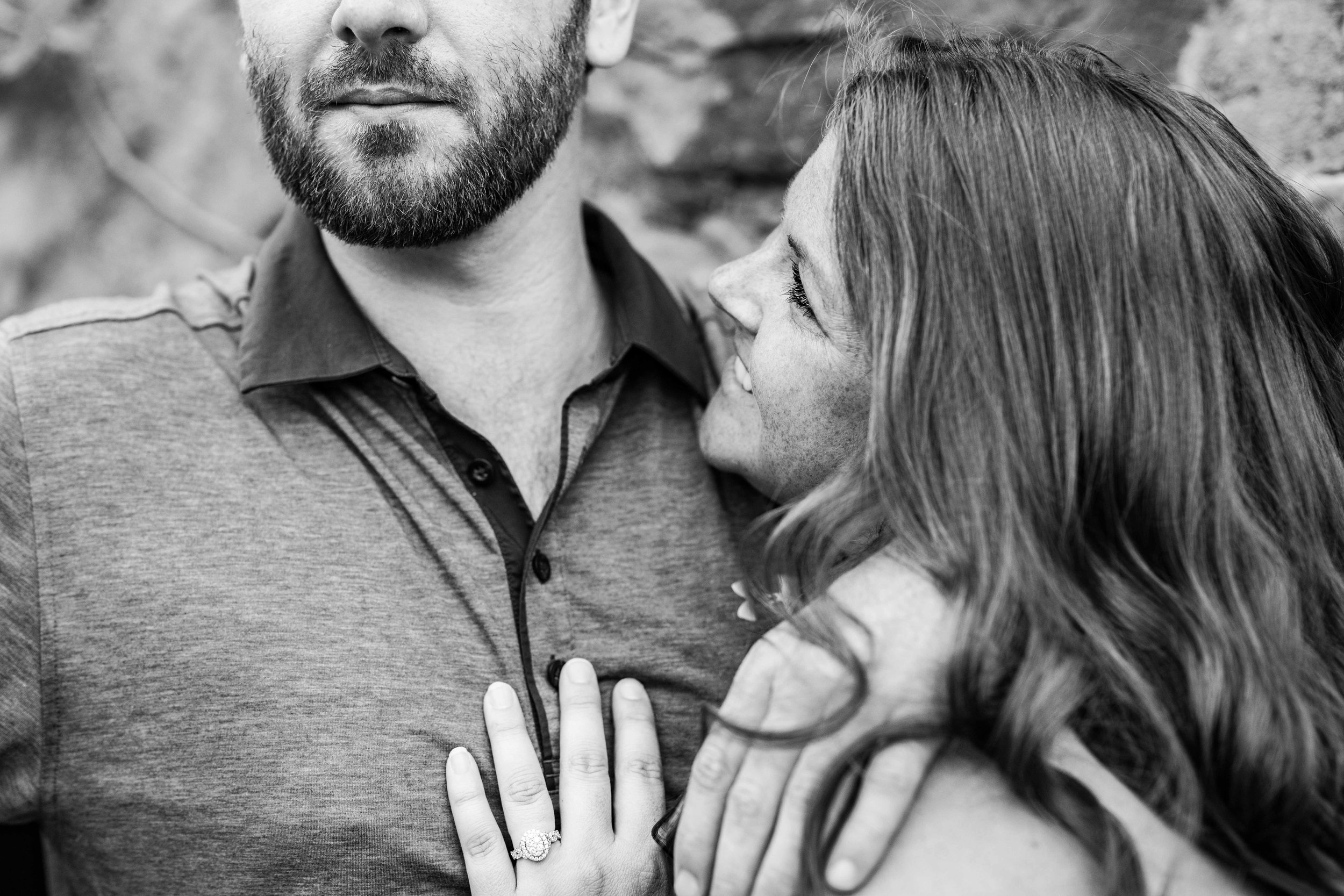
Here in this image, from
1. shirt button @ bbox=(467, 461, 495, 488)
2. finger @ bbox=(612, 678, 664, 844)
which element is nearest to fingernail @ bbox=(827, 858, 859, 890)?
finger @ bbox=(612, 678, 664, 844)

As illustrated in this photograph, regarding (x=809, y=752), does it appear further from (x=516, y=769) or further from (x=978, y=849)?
(x=516, y=769)

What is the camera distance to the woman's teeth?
158cm

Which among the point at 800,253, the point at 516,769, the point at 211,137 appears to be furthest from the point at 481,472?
the point at 211,137

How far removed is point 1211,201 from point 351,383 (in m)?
1.11

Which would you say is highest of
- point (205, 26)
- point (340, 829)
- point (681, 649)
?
point (205, 26)

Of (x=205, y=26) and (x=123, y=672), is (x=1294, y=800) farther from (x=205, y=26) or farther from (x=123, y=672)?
(x=205, y=26)

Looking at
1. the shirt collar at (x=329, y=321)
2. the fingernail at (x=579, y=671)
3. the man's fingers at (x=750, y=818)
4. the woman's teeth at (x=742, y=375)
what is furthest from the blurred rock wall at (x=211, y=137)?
the man's fingers at (x=750, y=818)

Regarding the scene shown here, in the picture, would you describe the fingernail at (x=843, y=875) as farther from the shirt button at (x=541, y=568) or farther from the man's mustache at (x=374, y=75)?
the man's mustache at (x=374, y=75)

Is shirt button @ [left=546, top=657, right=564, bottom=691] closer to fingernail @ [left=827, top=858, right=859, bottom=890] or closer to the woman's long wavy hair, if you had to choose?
the woman's long wavy hair

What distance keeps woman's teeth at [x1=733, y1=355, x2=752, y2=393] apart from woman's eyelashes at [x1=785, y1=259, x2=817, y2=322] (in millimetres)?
130

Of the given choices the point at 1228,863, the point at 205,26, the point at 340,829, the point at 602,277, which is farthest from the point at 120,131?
the point at 1228,863

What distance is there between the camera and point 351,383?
1.58 m

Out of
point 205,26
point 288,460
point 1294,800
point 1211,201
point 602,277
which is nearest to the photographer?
point 1294,800

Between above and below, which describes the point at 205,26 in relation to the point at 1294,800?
above
